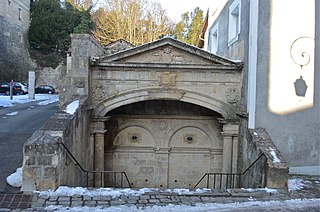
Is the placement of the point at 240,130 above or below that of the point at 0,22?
below

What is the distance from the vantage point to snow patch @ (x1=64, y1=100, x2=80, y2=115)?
8921 mm

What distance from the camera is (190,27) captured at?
35.8 meters

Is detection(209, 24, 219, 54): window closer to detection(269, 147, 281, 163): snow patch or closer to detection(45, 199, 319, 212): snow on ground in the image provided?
detection(269, 147, 281, 163): snow patch

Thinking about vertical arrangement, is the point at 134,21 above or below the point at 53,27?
below

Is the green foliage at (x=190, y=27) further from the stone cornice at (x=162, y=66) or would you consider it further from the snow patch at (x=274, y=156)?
the snow patch at (x=274, y=156)

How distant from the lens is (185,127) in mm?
12531

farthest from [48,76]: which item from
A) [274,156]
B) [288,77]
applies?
[274,156]

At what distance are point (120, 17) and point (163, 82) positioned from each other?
1864 centimetres

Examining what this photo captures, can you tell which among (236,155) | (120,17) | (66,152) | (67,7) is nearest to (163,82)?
(236,155)

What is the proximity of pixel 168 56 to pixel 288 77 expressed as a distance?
3626mm

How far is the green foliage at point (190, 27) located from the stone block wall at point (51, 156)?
1031 inches

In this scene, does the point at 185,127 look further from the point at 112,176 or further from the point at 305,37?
the point at 305,37

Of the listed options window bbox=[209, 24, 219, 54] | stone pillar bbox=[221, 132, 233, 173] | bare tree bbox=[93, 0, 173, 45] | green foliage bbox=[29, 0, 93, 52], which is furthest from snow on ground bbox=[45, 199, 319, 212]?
green foliage bbox=[29, 0, 93, 52]

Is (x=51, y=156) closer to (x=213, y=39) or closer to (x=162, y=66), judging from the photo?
(x=162, y=66)
